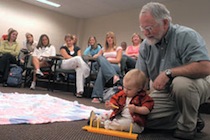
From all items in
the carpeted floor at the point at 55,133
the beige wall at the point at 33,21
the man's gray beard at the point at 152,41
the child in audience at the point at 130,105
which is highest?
the beige wall at the point at 33,21

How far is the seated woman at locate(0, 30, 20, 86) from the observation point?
412cm

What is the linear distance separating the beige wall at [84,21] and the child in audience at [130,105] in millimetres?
4374

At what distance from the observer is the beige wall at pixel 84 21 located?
5.49 meters

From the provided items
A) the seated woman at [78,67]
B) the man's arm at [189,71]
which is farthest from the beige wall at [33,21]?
the man's arm at [189,71]

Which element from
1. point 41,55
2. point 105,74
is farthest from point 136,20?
point 105,74

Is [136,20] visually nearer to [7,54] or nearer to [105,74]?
[7,54]

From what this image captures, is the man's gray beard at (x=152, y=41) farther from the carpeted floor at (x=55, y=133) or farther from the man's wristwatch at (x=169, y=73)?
the carpeted floor at (x=55, y=133)

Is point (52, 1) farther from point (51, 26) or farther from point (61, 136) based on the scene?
point (61, 136)

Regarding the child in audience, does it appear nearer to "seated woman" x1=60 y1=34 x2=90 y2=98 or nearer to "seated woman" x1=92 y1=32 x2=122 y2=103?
"seated woman" x1=92 y1=32 x2=122 y2=103

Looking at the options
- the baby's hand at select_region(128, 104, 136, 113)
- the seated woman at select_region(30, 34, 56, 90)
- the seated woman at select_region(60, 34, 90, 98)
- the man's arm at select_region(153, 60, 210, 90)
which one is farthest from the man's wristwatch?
the seated woman at select_region(30, 34, 56, 90)

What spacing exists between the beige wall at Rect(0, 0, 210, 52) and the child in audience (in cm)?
437

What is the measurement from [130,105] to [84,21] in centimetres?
770

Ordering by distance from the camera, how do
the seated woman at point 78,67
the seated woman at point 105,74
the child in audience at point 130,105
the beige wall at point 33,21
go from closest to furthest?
1. the child in audience at point 130,105
2. the seated woman at point 105,74
3. the seated woman at point 78,67
4. the beige wall at point 33,21

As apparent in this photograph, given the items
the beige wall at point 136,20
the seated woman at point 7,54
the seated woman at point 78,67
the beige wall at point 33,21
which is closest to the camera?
the seated woman at point 78,67
